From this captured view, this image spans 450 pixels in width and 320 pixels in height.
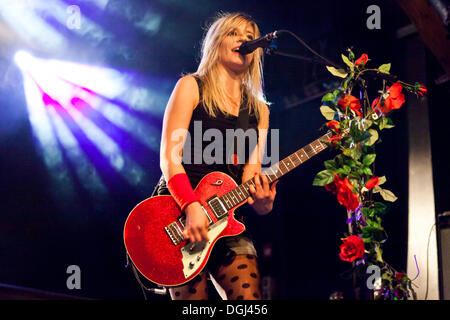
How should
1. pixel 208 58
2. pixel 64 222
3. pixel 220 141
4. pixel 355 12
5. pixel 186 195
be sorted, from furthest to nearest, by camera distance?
pixel 64 222 → pixel 355 12 → pixel 208 58 → pixel 220 141 → pixel 186 195

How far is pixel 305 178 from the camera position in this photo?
16.9 feet

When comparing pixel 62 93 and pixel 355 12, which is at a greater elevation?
pixel 355 12

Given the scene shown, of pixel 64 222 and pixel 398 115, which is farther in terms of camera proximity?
pixel 64 222

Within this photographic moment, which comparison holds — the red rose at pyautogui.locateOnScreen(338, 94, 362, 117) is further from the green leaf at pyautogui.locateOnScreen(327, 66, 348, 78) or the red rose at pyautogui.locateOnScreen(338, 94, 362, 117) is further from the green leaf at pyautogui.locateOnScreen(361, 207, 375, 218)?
the green leaf at pyautogui.locateOnScreen(361, 207, 375, 218)

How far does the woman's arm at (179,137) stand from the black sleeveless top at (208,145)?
50mm

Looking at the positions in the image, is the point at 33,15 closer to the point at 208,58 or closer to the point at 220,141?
the point at 208,58

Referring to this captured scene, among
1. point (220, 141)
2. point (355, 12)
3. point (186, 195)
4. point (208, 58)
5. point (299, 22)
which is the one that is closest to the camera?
point (186, 195)

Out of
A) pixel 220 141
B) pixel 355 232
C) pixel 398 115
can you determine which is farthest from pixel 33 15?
pixel 355 232

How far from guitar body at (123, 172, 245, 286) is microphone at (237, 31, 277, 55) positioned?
79 cm

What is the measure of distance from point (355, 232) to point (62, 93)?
12.0 ft

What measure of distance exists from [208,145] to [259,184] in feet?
1.10

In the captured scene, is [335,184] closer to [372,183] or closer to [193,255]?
[372,183]

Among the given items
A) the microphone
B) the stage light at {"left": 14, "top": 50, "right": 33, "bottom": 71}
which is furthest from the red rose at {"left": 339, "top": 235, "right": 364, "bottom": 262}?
the stage light at {"left": 14, "top": 50, "right": 33, "bottom": 71}

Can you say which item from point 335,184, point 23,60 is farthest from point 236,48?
point 23,60
